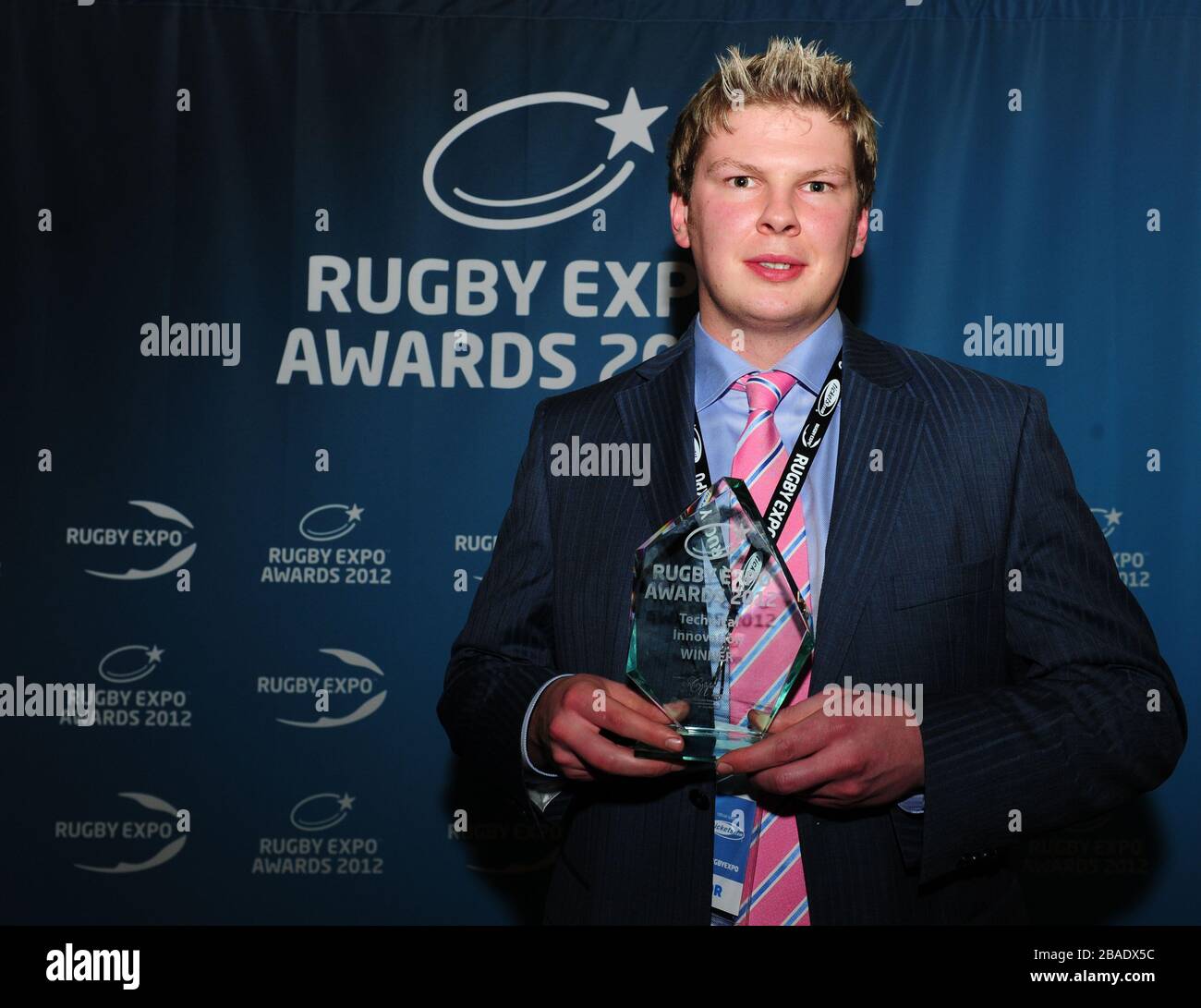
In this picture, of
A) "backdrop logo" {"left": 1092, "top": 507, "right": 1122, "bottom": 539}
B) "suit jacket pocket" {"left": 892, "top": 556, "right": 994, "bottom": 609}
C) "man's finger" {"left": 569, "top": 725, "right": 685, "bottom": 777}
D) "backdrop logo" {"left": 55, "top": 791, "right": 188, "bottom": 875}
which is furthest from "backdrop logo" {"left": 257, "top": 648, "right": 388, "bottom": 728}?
"backdrop logo" {"left": 1092, "top": 507, "right": 1122, "bottom": 539}

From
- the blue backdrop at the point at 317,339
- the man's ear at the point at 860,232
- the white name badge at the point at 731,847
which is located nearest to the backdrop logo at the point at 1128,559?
the blue backdrop at the point at 317,339

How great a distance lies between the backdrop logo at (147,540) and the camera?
133 inches

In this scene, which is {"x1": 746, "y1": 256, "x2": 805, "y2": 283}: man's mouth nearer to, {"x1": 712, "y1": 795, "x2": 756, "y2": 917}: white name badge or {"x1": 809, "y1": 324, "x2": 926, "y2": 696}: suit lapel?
{"x1": 809, "y1": 324, "x2": 926, "y2": 696}: suit lapel

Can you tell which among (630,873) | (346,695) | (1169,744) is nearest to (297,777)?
(346,695)

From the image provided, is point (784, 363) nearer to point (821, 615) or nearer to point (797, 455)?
point (797, 455)

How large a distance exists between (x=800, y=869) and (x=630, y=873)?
0.85 feet

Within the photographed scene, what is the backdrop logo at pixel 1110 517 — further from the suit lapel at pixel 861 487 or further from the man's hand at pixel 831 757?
the man's hand at pixel 831 757

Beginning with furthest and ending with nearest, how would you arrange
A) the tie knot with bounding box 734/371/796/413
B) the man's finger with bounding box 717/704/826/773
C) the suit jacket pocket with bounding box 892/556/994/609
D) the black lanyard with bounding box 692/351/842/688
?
the tie knot with bounding box 734/371/796/413 < the suit jacket pocket with bounding box 892/556/994/609 < the black lanyard with bounding box 692/351/842/688 < the man's finger with bounding box 717/704/826/773

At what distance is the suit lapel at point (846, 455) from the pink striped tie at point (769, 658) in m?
0.06

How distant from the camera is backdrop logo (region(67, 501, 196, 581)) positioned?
338 centimetres

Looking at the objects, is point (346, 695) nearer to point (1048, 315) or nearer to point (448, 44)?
point (448, 44)

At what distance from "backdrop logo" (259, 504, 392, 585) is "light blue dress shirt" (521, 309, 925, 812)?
1859 mm

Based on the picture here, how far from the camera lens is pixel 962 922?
157 cm
